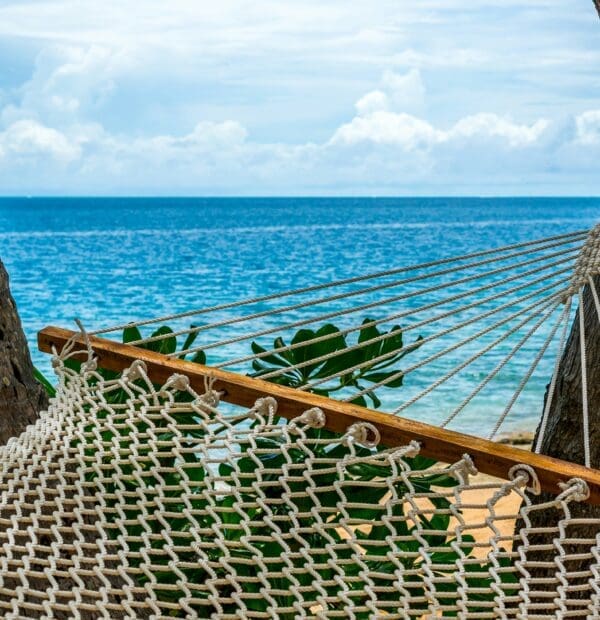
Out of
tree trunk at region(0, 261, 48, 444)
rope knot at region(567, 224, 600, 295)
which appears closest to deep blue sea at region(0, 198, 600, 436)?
rope knot at region(567, 224, 600, 295)

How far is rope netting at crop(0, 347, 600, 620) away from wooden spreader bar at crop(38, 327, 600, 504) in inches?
0.7

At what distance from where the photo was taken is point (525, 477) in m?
1.32

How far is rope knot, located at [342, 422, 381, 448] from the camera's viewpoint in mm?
1396

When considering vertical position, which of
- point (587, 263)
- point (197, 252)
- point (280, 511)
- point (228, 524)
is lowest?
point (197, 252)

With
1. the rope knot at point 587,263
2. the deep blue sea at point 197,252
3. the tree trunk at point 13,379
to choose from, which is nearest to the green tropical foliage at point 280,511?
the tree trunk at point 13,379

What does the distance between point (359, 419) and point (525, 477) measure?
0.83 ft

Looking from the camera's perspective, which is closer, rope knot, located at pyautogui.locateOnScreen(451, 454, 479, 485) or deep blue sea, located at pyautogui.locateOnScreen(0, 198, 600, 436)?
rope knot, located at pyautogui.locateOnScreen(451, 454, 479, 485)

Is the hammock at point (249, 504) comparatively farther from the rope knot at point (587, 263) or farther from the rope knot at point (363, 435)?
the rope knot at point (587, 263)

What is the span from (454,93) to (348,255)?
682 inches

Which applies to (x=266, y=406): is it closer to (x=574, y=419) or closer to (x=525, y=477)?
(x=525, y=477)

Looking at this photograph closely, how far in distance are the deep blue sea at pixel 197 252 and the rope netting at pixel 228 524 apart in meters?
6.23

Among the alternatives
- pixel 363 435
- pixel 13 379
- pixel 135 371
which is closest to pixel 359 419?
pixel 363 435

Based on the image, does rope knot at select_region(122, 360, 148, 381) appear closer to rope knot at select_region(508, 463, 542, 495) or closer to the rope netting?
the rope netting

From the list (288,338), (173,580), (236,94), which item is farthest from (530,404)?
(236,94)
